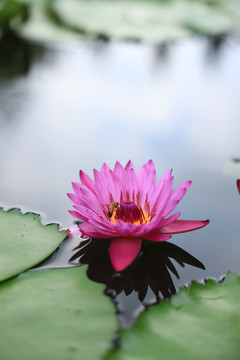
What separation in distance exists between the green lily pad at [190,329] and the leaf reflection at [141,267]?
0.10 m

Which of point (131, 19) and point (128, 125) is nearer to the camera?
point (128, 125)

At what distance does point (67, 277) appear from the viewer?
1.22 m

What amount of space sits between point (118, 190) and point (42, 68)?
168cm

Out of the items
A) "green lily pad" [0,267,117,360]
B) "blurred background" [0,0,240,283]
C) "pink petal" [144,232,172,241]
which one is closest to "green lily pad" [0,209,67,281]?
"green lily pad" [0,267,117,360]

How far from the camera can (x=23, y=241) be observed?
1328 millimetres

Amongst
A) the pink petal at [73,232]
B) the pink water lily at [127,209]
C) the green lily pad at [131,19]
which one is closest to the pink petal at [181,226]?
the pink water lily at [127,209]

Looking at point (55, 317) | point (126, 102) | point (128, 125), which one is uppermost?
point (126, 102)

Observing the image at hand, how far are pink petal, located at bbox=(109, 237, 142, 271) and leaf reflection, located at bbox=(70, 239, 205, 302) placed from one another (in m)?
0.06

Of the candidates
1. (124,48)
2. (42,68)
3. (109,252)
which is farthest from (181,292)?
(124,48)

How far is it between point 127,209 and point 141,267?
18 cm

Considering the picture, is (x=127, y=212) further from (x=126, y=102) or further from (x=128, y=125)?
(x=126, y=102)

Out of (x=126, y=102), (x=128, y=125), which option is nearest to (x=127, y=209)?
(x=128, y=125)

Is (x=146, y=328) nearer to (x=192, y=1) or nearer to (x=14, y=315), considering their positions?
(x=14, y=315)

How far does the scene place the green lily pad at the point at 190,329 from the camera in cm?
100
